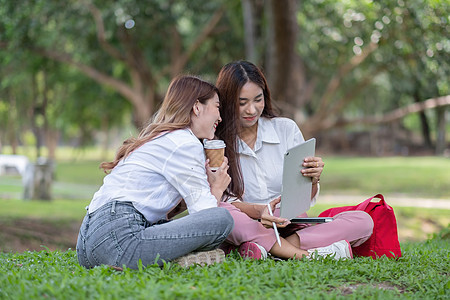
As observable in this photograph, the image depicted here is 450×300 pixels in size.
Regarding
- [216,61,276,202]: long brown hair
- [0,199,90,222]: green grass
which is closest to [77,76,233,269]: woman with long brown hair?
[216,61,276,202]: long brown hair

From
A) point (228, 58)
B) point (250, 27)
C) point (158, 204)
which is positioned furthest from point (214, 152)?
point (228, 58)

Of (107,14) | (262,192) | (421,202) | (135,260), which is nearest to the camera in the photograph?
(135,260)

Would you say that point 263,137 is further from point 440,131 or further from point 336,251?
point 440,131

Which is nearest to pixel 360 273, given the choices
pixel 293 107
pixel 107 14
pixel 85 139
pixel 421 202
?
pixel 293 107

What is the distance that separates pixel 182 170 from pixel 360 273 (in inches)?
45.3

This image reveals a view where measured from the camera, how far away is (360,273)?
3.12 meters

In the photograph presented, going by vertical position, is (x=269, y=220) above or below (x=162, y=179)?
below

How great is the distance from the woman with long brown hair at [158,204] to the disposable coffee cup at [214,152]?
0.10 ft

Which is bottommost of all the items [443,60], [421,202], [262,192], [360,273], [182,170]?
[421,202]

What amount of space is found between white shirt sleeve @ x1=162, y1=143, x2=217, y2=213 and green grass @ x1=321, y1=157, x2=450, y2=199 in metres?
11.7

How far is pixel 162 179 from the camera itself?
317 centimetres

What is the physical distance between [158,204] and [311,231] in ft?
3.48

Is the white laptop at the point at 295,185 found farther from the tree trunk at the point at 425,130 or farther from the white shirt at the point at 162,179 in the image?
the tree trunk at the point at 425,130

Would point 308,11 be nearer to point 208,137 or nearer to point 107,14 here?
point 107,14
